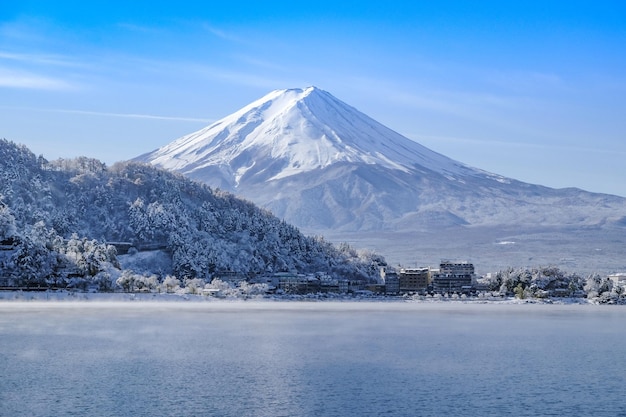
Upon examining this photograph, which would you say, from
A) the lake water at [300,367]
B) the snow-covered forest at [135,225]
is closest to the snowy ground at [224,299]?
the snow-covered forest at [135,225]

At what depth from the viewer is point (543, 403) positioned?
45156mm

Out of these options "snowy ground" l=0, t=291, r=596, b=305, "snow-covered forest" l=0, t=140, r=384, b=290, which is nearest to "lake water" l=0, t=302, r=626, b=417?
"snowy ground" l=0, t=291, r=596, b=305

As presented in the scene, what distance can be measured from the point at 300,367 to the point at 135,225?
10951 centimetres

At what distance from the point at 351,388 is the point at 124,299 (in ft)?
256

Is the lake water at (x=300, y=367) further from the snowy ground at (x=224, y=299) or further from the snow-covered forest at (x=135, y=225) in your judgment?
the snow-covered forest at (x=135, y=225)

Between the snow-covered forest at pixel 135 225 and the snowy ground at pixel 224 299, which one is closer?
the snowy ground at pixel 224 299

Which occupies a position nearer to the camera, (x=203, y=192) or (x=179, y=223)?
(x=179, y=223)

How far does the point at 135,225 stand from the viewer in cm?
A: 16225

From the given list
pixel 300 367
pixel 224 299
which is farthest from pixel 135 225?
pixel 300 367

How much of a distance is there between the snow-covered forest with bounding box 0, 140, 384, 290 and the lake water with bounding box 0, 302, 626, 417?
3621 centimetres

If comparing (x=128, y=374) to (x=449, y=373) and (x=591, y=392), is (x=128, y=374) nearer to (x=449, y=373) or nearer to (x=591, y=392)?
(x=449, y=373)

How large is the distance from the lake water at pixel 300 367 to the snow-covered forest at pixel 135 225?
3621 centimetres

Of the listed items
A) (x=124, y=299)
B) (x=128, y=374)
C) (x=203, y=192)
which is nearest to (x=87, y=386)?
(x=128, y=374)

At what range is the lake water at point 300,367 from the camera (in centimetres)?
4394
